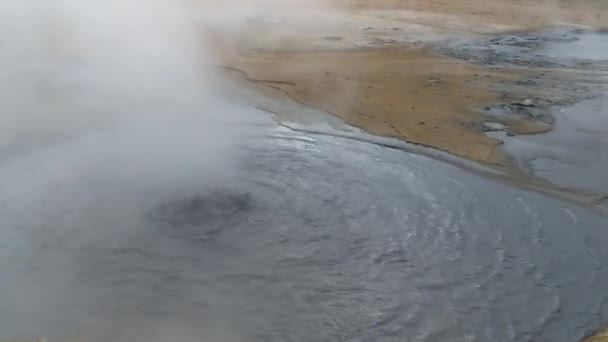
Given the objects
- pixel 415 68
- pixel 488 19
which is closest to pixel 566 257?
pixel 415 68

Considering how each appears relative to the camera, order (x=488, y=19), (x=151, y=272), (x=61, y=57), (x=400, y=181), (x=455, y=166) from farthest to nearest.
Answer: (x=488, y=19) < (x=61, y=57) < (x=455, y=166) < (x=400, y=181) < (x=151, y=272)

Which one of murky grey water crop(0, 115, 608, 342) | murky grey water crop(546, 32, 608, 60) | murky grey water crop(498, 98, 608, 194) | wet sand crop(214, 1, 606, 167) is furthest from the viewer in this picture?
murky grey water crop(546, 32, 608, 60)

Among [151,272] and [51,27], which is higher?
[51,27]

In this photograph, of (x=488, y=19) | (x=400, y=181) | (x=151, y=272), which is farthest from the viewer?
(x=488, y=19)

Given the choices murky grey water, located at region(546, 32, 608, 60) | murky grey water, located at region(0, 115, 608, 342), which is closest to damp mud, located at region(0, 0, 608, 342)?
murky grey water, located at region(0, 115, 608, 342)

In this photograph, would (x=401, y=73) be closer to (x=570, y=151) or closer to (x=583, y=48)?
(x=570, y=151)

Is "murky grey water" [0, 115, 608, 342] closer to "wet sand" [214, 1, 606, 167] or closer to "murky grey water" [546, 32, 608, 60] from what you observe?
"wet sand" [214, 1, 606, 167]

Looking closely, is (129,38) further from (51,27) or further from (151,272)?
(151,272)

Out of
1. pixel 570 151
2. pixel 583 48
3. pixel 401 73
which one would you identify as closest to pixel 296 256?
pixel 570 151
